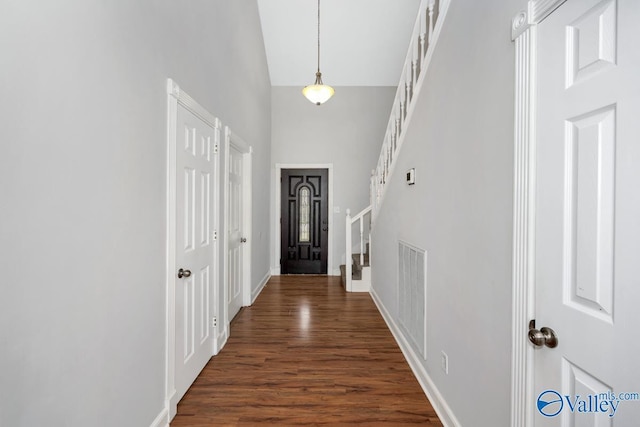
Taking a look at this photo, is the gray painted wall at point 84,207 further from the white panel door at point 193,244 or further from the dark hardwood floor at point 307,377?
the dark hardwood floor at point 307,377

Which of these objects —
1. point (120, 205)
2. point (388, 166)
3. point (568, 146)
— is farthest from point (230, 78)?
point (568, 146)

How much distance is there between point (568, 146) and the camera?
1.01 meters

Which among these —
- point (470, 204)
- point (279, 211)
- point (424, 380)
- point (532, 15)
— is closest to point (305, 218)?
point (279, 211)

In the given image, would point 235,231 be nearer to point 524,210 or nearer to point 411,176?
point 411,176

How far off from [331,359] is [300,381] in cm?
43

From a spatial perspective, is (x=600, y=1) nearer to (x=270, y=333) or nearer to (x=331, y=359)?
(x=331, y=359)

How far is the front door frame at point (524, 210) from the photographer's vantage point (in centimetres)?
116

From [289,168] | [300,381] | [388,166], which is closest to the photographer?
[300,381]

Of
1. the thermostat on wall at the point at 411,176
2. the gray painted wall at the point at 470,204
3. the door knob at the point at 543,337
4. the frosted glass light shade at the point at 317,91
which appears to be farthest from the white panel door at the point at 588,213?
the frosted glass light shade at the point at 317,91

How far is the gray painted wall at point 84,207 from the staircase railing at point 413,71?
1.67 meters

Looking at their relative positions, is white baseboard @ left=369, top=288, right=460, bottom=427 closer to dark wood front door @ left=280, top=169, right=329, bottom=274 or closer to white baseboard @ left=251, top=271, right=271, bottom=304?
white baseboard @ left=251, top=271, right=271, bottom=304

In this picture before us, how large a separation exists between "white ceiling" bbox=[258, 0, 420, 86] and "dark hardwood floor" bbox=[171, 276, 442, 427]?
4.35 m

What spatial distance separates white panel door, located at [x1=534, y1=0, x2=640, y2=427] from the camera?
2.74 ft

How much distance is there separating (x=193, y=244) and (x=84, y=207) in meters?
1.17
